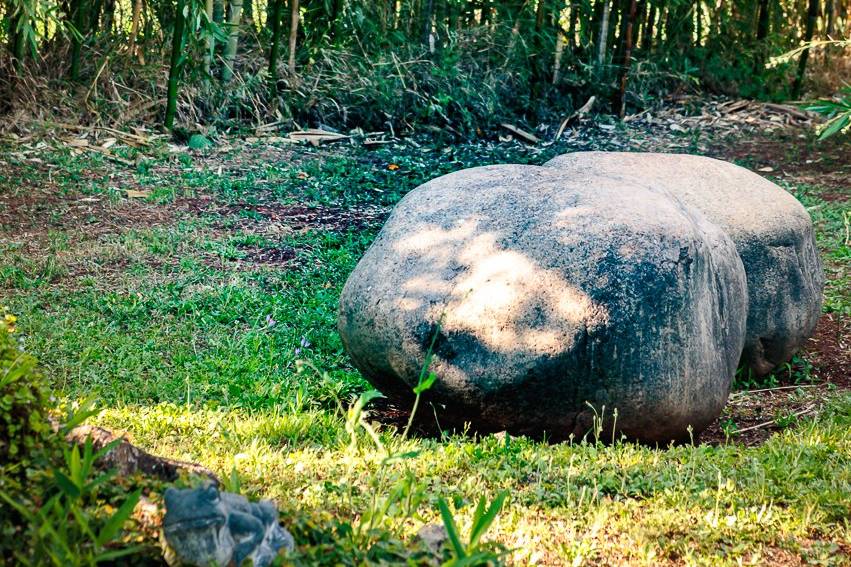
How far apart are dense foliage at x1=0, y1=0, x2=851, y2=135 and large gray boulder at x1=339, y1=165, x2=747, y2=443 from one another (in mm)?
4535

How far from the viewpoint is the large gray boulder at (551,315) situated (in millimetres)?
3623

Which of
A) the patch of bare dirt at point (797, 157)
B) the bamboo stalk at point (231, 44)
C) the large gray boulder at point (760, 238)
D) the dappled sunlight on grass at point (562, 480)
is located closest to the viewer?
the dappled sunlight on grass at point (562, 480)

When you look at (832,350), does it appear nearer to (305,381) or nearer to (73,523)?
(305,381)

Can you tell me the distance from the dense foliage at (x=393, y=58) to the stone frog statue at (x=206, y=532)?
244 inches

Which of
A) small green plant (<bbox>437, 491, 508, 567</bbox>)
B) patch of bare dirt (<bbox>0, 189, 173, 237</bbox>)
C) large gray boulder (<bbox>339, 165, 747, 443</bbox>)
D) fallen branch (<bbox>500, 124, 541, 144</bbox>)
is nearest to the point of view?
small green plant (<bbox>437, 491, 508, 567</bbox>)

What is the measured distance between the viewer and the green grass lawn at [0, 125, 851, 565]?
8.22 ft

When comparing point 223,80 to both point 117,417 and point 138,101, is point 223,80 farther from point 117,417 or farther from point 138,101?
point 117,417

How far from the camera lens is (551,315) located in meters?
3.62

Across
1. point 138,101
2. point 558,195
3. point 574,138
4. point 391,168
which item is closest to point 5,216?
point 138,101

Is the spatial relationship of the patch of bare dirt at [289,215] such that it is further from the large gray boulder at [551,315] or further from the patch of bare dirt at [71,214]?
the large gray boulder at [551,315]

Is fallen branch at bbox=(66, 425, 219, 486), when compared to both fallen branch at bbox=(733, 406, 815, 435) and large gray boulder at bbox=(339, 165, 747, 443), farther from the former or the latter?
fallen branch at bbox=(733, 406, 815, 435)

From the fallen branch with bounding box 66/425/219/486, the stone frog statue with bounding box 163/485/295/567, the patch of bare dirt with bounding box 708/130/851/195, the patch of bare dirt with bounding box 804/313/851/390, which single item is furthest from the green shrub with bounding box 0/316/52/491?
the patch of bare dirt with bounding box 708/130/851/195

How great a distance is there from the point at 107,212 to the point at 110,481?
4.98 meters

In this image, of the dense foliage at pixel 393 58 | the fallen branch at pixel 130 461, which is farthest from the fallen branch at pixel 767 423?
the dense foliage at pixel 393 58
